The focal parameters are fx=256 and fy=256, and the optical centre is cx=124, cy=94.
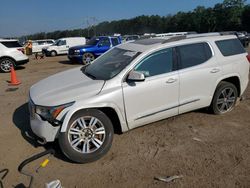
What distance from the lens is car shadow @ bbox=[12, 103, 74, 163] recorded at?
407 centimetres

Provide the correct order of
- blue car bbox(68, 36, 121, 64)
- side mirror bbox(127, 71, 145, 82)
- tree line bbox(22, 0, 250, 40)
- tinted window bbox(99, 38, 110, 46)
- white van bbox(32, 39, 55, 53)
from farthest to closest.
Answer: tree line bbox(22, 0, 250, 40)
white van bbox(32, 39, 55, 53)
tinted window bbox(99, 38, 110, 46)
blue car bbox(68, 36, 121, 64)
side mirror bbox(127, 71, 145, 82)

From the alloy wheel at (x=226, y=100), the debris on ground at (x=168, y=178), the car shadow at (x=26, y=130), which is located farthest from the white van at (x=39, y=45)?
the debris on ground at (x=168, y=178)

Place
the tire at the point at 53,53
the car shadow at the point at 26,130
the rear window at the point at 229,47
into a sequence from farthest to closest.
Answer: the tire at the point at 53,53
the rear window at the point at 229,47
the car shadow at the point at 26,130

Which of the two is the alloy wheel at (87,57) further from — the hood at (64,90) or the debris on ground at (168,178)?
the debris on ground at (168,178)

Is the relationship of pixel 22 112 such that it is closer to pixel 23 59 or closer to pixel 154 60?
pixel 154 60

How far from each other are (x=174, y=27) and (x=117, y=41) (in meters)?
80.4

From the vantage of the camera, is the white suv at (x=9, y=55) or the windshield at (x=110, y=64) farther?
the white suv at (x=9, y=55)

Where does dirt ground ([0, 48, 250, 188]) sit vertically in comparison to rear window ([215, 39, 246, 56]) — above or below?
below

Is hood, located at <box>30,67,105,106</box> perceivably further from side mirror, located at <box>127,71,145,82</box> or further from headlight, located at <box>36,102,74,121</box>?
side mirror, located at <box>127,71,145,82</box>

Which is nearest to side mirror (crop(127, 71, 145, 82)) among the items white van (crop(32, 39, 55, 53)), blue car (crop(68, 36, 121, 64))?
blue car (crop(68, 36, 121, 64))

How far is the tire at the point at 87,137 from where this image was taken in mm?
3684

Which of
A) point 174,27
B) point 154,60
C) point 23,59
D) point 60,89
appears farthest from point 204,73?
point 174,27

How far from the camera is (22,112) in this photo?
6.01m

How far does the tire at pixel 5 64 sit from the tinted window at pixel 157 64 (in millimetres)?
10648
